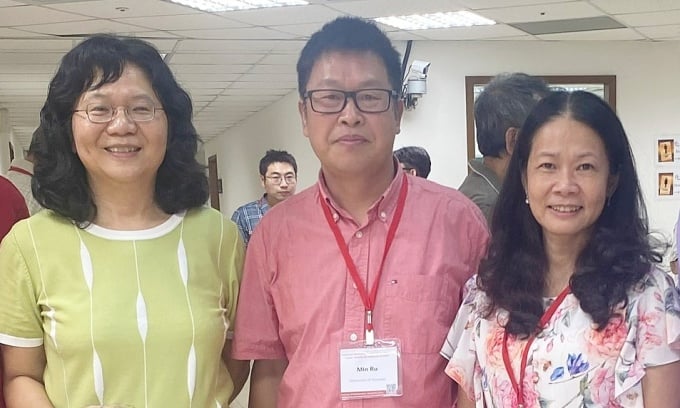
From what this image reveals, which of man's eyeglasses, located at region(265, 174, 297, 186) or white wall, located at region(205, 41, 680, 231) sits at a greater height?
white wall, located at region(205, 41, 680, 231)

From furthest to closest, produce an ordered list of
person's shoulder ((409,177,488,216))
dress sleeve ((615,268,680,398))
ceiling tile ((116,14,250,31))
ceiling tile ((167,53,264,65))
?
ceiling tile ((167,53,264,65))
ceiling tile ((116,14,250,31))
person's shoulder ((409,177,488,216))
dress sleeve ((615,268,680,398))

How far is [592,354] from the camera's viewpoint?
1392 mm

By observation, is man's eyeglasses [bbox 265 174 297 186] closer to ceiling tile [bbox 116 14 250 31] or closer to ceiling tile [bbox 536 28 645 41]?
ceiling tile [bbox 116 14 250 31]

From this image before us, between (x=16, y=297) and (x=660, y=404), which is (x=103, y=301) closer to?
(x=16, y=297)

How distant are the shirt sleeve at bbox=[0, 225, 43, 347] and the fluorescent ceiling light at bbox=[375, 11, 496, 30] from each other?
15.0 ft

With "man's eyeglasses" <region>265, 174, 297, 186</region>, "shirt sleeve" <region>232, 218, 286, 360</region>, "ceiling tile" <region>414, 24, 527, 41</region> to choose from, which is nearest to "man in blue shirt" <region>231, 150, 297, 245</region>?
"man's eyeglasses" <region>265, 174, 297, 186</region>

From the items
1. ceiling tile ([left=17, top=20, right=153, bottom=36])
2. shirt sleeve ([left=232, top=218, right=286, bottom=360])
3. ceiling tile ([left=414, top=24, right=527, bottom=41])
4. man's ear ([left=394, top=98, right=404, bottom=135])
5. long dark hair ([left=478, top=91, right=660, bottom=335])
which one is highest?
ceiling tile ([left=414, top=24, right=527, bottom=41])

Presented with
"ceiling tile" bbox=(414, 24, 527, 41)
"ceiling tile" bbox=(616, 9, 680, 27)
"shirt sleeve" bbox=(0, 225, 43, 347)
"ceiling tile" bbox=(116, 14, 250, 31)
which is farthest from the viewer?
"ceiling tile" bbox=(414, 24, 527, 41)

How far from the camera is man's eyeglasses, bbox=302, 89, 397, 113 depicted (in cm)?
167

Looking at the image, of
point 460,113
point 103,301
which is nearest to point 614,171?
point 103,301

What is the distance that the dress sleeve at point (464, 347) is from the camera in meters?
1.58

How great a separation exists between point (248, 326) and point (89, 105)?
0.63 m

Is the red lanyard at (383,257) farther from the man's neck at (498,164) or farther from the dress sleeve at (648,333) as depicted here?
the man's neck at (498,164)

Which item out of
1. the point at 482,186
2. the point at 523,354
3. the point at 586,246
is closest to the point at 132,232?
the point at 523,354
